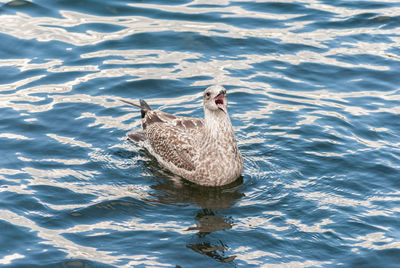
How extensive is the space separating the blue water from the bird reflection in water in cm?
3

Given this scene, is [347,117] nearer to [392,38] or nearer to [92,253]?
[392,38]

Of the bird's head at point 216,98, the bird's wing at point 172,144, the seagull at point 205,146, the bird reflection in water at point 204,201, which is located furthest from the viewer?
the bird's wing at point 172,144

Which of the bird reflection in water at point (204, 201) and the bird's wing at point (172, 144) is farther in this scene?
the bird's wing at point (172, 144)

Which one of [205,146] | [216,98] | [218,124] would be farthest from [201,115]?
[216,98]

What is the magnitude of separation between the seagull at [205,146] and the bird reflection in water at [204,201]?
0.13 meters

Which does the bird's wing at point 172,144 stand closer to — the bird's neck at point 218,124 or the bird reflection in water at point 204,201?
the bird reflection in water at point 204,201

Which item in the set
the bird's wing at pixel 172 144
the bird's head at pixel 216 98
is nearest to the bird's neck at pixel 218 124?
the bird's head at pixel 216 98

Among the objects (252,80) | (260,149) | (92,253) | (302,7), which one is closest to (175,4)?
(302,7)

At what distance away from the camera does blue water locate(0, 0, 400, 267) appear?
9.32m

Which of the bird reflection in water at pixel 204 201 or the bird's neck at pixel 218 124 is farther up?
the bird's neck at pixel 218 124

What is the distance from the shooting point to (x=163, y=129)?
12.1m

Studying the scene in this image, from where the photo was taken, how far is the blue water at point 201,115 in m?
9.32

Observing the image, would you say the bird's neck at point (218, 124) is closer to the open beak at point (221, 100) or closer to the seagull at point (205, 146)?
the seagull at point (205, 146)

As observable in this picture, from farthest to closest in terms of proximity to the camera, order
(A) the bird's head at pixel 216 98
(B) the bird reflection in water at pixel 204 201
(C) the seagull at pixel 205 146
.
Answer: (C) the seagull at pixel 205 146 < (A) the bird's head at pixel 216 98 < (B) the bird reflection in water at pixel 204 201
